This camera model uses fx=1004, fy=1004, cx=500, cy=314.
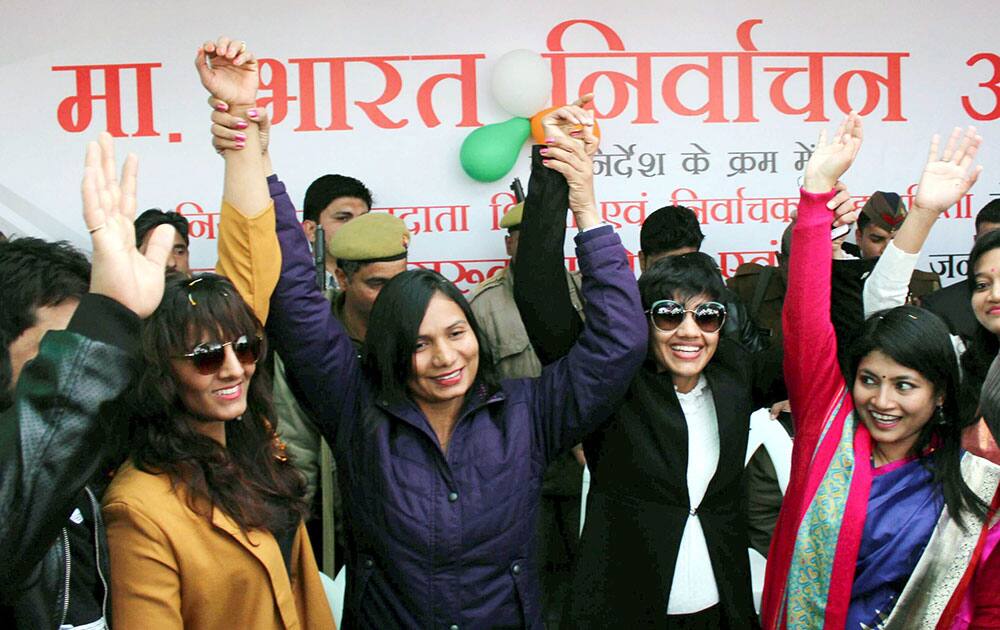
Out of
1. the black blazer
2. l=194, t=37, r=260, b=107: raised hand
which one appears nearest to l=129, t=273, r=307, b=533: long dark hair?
l=194, t=37, r=260, b=107: raised hand

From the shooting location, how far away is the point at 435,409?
92.7 inches

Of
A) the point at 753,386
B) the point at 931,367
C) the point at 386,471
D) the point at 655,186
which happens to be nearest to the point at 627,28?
the point at 655,186

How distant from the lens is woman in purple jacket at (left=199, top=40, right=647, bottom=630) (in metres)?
2.19

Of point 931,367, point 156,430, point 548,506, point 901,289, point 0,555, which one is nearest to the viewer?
point 0,555

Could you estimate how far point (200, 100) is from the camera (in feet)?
14.8

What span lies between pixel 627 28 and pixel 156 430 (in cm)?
327

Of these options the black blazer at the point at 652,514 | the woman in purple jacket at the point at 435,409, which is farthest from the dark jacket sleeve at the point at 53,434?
the black blazer at the point at 652,514

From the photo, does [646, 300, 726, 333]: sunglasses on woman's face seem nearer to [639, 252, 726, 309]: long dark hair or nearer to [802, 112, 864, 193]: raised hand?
[639, 252, 726, 309]: long dark hair

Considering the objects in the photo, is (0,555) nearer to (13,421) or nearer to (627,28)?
(13,421)

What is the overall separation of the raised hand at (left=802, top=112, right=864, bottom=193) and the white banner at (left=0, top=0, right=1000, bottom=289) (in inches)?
82.9

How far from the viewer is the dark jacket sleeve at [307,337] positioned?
2248mm

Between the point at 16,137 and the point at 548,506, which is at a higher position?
the point at 16,137

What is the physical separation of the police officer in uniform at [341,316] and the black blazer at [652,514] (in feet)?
3.26

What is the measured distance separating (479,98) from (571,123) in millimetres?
2253
